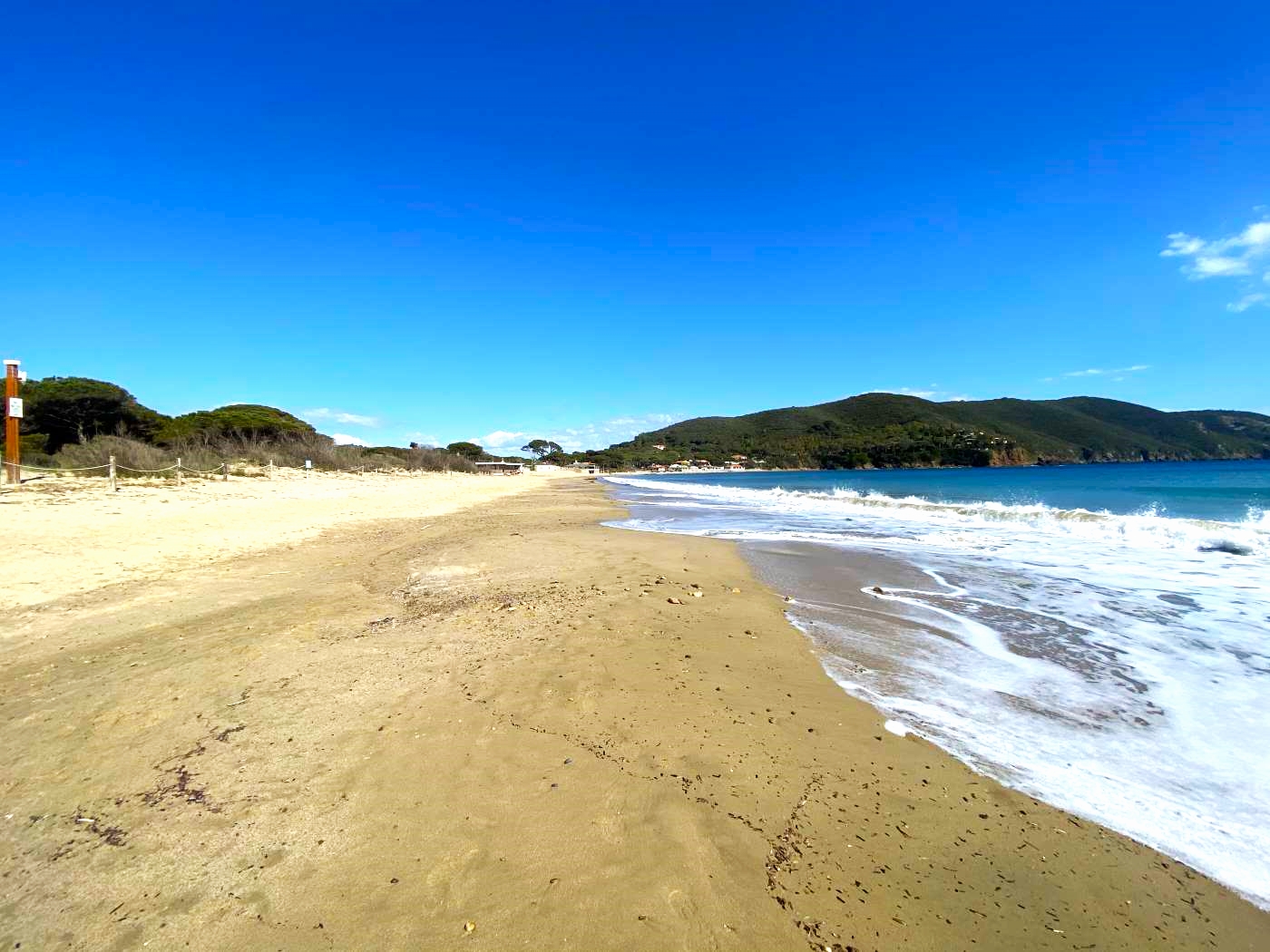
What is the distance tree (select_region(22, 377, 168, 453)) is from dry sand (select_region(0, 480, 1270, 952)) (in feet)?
110

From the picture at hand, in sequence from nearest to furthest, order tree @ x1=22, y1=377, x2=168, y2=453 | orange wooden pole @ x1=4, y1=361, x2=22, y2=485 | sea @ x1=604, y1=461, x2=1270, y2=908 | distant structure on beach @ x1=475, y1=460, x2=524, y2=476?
→ sea @ x1=604, y1=461, x2=1270, y2=908
orange wooden pole @ x1=4, y1=361, x2=22, y2=485
tree @ x1=22, y1=377, x2=168, y2=453
distant structure on beach @ x1=475, y1=460, x2=524, y2=476

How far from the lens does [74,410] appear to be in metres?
29.8

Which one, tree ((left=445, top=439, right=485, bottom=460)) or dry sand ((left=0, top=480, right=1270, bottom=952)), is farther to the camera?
tree ((left=445, top=439, right=485, bottom=460))

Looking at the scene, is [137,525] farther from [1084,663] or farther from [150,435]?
[150,435]

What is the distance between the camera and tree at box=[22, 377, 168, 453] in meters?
28.8

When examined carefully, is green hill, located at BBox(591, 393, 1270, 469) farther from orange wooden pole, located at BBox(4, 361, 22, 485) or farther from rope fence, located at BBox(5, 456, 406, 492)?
orange wooden pole, located at BBox(4, 361, 22, 485)

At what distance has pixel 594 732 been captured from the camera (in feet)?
11.5

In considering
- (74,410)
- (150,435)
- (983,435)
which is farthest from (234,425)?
(983,435)

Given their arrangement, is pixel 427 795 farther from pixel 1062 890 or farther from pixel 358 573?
pixel 358 573

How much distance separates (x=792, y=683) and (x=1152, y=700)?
2.75 meters

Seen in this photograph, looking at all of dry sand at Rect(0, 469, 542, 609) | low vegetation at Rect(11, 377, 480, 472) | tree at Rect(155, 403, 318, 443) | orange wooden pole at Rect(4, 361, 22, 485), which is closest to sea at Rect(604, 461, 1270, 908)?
dry sand at Rect(0, 469, 542, 609)

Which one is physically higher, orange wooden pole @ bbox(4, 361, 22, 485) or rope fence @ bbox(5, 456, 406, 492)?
orange wooden pole @ bbox(4, 361, 22, 485)

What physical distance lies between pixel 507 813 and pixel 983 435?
127 meters

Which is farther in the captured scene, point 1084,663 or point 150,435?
point 150,435
